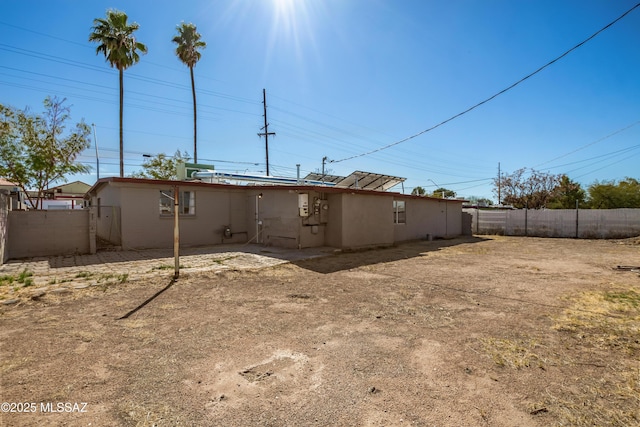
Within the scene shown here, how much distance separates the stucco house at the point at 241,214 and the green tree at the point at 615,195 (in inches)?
1027

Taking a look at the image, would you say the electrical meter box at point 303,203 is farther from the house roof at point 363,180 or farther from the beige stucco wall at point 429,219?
the beige stucco wall at point 429,219

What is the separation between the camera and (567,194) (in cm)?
3253

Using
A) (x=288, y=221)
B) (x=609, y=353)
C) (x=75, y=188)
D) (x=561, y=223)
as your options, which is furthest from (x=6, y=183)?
(x=561, y=223)

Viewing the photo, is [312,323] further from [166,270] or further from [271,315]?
[166,270]

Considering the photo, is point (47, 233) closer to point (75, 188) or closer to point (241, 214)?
point (241, 214)

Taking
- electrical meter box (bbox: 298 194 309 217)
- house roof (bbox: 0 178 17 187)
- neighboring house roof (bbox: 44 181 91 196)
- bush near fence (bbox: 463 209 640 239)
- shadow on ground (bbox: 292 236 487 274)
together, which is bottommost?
shadow on ground (bbox: 292 236 487 274)

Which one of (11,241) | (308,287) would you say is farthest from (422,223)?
(11,241)

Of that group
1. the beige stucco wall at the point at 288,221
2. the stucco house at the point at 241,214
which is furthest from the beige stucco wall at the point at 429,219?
the beige stucco wall at the point at 288,221

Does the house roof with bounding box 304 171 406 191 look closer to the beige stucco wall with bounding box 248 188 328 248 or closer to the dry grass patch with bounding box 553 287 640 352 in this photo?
the beige stucco wall with bounding box 248 188 328 248

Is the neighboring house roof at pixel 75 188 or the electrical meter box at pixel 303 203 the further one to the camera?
the neighboring house roof at pixel 75 188

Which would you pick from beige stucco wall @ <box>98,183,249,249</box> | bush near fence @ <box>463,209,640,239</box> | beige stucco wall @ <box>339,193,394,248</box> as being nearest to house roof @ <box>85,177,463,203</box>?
beige stucco wall @ <box>98,183,249,249</box>

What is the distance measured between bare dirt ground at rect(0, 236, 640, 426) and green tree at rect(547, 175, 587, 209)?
31571mm

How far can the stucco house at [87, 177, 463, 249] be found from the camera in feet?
38.1

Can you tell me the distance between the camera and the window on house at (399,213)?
15.9 m
